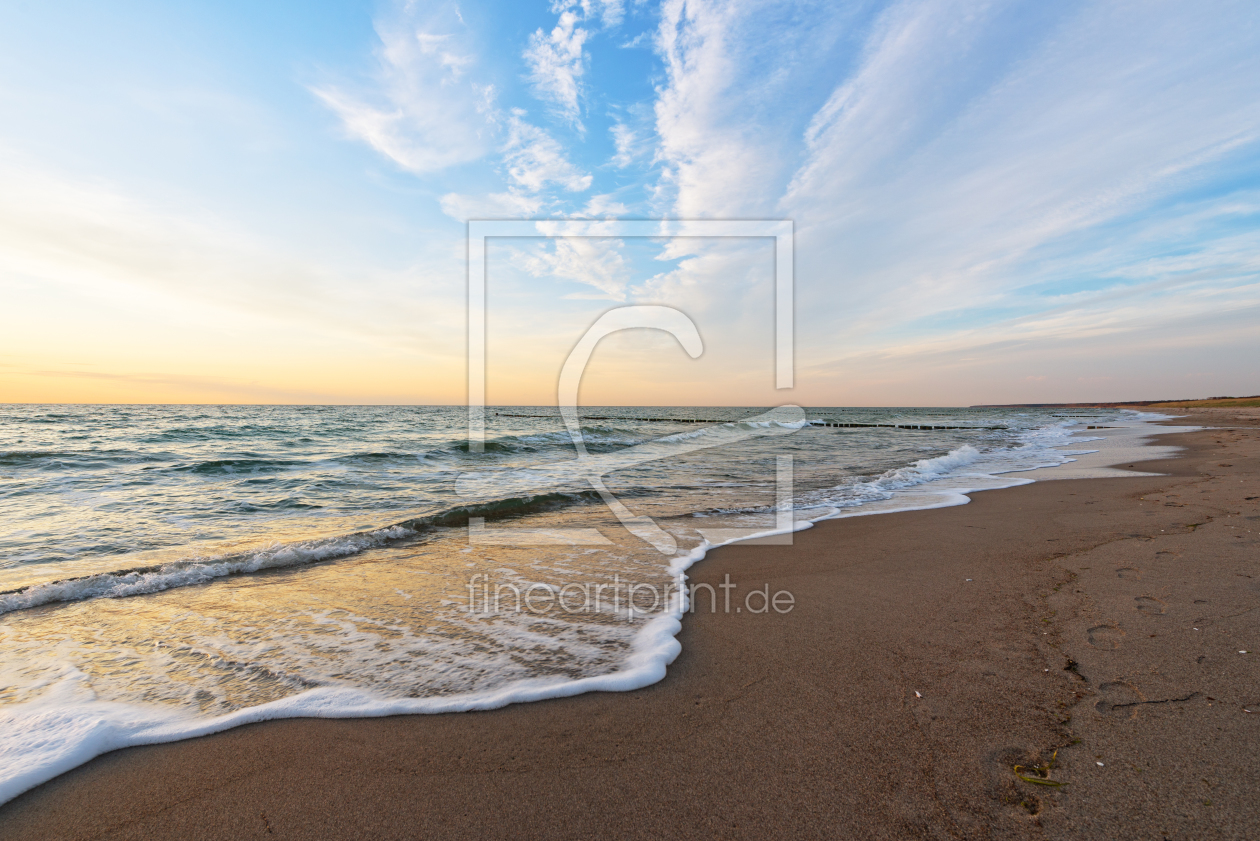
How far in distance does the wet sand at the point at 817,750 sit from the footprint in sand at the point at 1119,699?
0.05 feet

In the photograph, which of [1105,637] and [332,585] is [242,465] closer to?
[332,585]

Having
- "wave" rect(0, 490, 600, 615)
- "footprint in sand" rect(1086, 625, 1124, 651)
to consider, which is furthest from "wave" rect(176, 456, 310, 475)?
"footprint in sand" rect(1086, 625, 1124, 651)

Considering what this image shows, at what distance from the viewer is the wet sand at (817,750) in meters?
2.21

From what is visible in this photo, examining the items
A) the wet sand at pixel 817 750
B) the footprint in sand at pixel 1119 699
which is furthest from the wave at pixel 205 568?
the footprint in sand at pixel 1119 699

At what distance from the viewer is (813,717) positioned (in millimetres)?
2936

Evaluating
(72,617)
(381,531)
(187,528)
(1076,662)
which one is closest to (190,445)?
(187,528)

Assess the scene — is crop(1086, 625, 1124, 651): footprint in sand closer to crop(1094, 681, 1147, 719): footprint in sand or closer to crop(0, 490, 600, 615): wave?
crop(1094, 681, 1147, 719): footprint in sand

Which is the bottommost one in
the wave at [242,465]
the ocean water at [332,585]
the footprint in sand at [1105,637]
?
the ocean water at [332,585]

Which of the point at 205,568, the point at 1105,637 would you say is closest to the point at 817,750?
the point at 1105,637

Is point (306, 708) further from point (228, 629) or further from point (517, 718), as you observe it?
point (228, 629)

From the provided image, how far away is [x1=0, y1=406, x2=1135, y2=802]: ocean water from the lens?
3340mm

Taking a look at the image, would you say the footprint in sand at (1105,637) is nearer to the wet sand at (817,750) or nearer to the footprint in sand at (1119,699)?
the wet sand at (817,750)

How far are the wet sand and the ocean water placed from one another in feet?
1.09

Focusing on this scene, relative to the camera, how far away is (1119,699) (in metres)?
2.90
